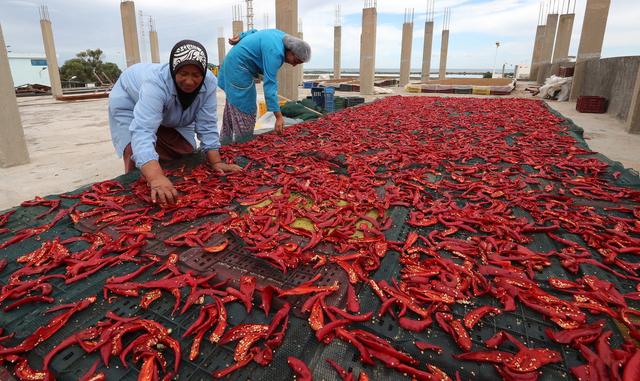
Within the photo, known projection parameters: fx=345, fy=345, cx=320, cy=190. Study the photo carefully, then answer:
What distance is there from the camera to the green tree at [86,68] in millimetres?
34094

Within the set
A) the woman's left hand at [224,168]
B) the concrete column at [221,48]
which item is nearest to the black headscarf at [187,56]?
the woman's left hand at [224,168]

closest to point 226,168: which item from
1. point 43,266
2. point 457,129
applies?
point 43,266

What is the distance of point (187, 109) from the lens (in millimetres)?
3680

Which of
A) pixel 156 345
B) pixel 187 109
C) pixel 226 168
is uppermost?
pixel 187 109

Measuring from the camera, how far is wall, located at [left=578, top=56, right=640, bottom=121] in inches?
372

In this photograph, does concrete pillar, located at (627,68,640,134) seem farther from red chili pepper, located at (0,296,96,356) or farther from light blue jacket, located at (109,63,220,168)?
red chili pepper, located at (0,296,96,356)

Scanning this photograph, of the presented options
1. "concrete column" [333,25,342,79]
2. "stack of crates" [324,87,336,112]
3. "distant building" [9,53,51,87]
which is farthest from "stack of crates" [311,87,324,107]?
"distant building" [9,53,51,87]

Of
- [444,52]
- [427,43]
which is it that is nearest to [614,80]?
[427,43]

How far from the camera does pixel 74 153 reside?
6.59m

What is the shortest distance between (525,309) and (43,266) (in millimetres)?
2942

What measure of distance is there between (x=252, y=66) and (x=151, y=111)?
2378 mm

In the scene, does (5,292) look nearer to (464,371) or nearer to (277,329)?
(277,329)

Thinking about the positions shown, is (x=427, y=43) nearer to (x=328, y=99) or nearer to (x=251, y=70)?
(x=328, y=99)

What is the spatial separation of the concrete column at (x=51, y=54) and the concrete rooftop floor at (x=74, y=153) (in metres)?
13.1
